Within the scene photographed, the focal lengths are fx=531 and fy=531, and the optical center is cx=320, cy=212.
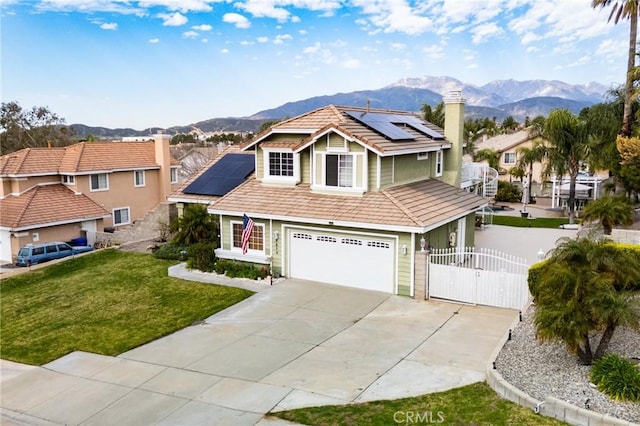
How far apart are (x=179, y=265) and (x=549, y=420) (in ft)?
55.2

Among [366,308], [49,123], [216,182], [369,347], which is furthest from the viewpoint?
[49,123]

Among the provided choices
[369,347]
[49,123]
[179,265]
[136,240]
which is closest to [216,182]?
[179,265]

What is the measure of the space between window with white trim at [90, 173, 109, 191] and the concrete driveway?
21830 millimetres

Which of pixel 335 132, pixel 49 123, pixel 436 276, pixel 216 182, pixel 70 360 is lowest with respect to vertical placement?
pixel 70 360

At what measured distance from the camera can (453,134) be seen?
85.1ft

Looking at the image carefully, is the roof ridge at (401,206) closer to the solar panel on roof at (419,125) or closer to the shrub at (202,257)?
the solar panel on roof at (419,125)

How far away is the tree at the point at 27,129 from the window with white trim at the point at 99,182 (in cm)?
3868

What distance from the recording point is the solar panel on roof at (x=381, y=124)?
69.1 ft

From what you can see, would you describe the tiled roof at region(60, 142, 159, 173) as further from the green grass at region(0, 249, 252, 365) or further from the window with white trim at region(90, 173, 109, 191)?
the green grass at region(0, 249, 252, 365)

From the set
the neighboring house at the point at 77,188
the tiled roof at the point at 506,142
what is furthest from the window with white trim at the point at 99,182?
the tiled roof at the point at 506,142

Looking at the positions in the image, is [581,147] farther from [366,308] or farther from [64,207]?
[64,207]

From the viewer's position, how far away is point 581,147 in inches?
1230

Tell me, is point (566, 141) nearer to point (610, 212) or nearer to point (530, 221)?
point (530, 221)

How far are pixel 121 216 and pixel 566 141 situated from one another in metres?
29.3
